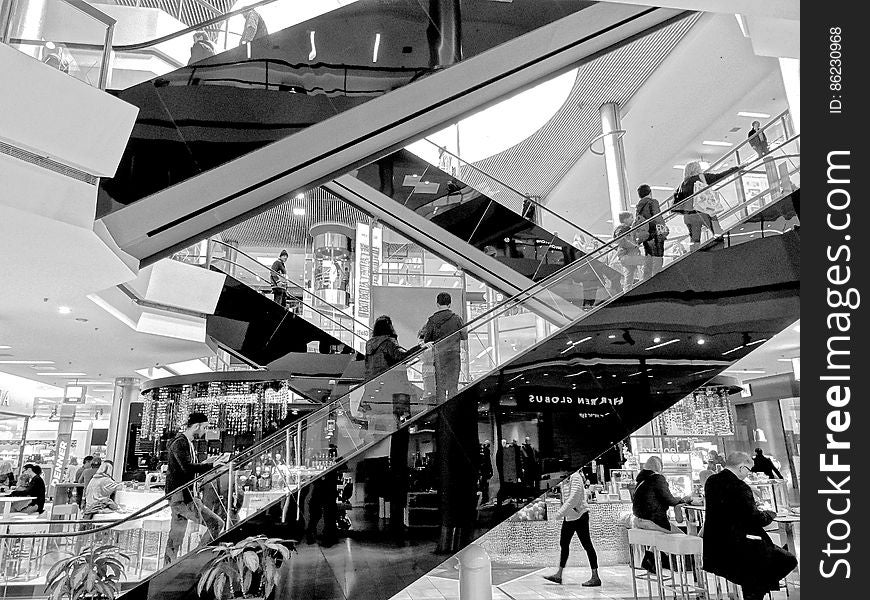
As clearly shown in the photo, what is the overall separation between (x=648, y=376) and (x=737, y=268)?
156 centimetres

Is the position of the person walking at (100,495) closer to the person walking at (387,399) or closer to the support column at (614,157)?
the person walking at (387,399)

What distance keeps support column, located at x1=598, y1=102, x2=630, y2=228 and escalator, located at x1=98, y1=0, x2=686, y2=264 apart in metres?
6.49

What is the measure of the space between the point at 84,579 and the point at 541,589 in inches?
197

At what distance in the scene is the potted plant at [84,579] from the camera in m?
4.20

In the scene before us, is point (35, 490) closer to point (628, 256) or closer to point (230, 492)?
point (230, 492)

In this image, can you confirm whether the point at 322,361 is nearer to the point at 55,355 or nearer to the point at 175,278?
the point at 175,278

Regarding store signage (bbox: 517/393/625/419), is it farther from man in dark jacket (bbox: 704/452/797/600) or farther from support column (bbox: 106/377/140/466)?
support column (bbox: 106/377/140/466)

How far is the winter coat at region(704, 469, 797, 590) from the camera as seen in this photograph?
4.63m

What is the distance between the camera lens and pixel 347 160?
721cm

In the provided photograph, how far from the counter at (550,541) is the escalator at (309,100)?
238 inches

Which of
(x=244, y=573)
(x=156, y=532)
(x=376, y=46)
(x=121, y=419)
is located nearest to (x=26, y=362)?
(x=121, y=419)

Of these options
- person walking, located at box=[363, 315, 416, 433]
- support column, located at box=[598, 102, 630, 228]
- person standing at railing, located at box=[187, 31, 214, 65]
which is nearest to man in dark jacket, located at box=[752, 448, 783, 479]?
support column, located at box=[598, 102, 630, 228]

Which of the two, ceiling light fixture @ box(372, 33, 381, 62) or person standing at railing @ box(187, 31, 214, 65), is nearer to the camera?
person standing at railing @ box(187, 31, 214, 65)

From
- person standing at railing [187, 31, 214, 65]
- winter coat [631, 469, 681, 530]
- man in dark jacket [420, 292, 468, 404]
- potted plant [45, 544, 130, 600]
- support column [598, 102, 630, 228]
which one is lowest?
potted plant [45, 544, 130, 600]
